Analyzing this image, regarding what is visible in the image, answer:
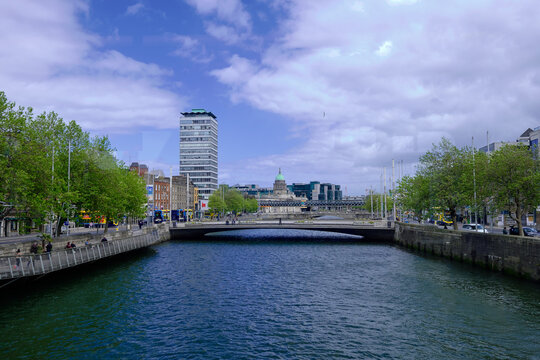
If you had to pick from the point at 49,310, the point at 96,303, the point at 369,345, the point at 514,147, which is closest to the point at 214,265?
the point at 96,303

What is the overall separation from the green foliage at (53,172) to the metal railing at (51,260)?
508 cm

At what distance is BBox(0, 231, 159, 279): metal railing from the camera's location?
104ft

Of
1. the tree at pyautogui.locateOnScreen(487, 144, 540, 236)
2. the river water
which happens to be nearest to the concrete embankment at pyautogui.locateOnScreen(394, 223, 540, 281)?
the river water

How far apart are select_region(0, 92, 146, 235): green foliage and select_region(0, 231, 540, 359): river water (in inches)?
346

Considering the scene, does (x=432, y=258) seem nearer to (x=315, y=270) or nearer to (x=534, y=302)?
(x=315, y=270)

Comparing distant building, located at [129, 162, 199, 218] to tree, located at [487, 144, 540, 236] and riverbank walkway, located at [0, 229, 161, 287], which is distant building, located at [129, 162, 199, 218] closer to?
riverbank walkway, located at [0, 229, 161, 287]

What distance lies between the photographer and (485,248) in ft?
156

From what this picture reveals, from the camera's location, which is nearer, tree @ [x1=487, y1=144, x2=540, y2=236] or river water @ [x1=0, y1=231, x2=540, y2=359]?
river water @ [x1=0, y1=231, x2=540, y2=359]

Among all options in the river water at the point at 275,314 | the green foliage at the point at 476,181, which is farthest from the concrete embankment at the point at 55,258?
the green foliage at the point at 476,181

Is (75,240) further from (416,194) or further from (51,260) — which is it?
(416,194)

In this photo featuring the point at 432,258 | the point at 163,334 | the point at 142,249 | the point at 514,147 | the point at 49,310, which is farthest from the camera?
the point at 142,249

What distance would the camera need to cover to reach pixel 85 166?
181ft

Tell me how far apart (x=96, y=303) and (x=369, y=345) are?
24043 millimetres

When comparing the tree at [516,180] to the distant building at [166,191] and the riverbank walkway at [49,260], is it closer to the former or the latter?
the riverbank walkway at [49,260]
